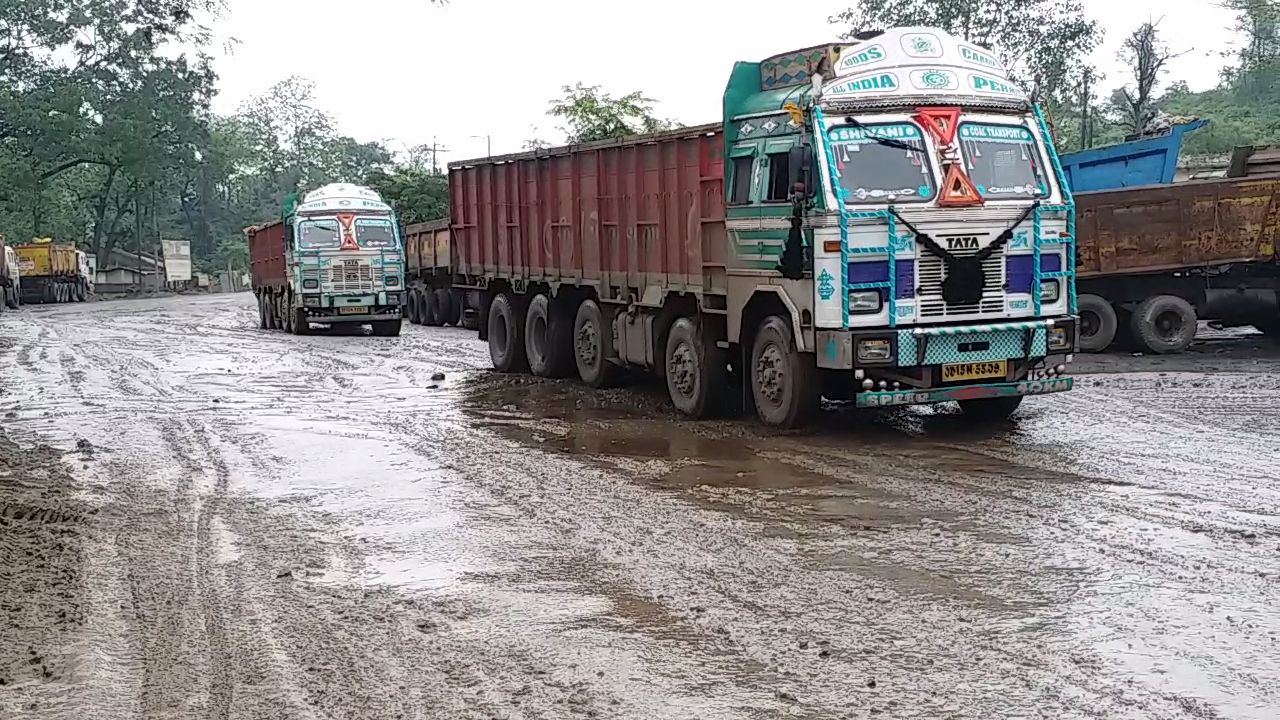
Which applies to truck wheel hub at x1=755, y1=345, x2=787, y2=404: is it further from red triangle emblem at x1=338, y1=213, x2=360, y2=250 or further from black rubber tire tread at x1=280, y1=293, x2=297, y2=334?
black rubber tire tread at x1=280, y1=293, x2=297, y2=334

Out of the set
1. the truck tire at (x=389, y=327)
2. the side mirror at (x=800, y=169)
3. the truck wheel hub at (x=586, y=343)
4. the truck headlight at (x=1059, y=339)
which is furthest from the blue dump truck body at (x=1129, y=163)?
the truck tire at (x=389, y=327)

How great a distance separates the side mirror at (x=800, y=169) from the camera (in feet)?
34.1

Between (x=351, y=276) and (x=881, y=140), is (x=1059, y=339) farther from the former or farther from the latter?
(x=351, y=276)

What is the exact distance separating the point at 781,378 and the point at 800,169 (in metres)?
1.80

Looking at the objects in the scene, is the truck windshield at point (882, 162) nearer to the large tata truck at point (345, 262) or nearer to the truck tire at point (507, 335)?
the truck tire at point (507, 335)

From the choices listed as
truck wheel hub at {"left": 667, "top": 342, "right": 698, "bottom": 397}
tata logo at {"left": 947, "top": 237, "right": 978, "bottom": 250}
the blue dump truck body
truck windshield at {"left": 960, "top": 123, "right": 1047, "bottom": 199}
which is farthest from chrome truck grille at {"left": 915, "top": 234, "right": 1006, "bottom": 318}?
the blue dump truck body

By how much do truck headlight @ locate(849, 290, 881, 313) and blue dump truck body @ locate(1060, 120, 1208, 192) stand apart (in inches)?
384

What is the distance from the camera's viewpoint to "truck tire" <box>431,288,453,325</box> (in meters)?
32.2

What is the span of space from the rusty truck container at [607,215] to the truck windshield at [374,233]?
27.3 feet

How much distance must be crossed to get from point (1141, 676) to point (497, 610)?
8.99ft

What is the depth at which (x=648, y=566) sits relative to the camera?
6.93m

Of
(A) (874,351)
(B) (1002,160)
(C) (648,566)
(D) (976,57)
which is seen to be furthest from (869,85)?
(C) (648,566)

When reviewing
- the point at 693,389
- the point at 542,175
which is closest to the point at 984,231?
the point at 693,389

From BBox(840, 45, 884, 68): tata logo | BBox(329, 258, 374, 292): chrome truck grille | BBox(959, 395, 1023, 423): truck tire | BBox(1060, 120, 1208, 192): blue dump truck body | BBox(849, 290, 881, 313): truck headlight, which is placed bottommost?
BBox(959, 395, 1023, 423): truck tire
